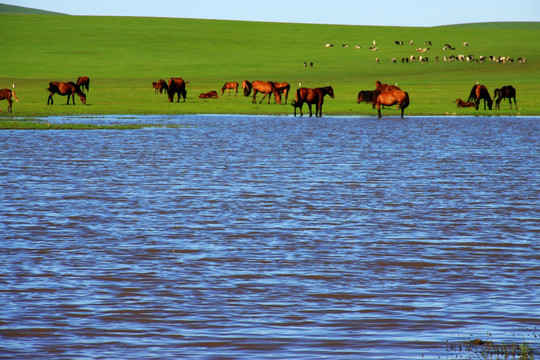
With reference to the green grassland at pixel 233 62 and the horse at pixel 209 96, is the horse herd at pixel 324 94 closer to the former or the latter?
the horse at pixel 209 96

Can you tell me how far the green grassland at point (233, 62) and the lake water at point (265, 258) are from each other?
1055 inches

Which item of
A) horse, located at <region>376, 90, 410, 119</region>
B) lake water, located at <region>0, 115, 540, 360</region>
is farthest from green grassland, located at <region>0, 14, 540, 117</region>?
lake water, located at <region>0, 115, 540, 360</region>

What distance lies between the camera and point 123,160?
22.9 m

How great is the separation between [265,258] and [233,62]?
88.3m

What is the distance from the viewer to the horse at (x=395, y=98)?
45562mm

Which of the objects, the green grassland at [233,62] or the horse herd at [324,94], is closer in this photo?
the horse herd at [324,94]

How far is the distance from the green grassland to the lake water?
26.8 m

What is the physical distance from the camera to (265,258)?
10203 millimetres

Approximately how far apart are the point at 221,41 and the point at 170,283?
4267 inches

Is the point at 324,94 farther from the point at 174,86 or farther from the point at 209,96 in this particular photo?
the point at 209,96

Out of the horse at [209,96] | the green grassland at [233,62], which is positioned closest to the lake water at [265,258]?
the green grassland at [233,62]

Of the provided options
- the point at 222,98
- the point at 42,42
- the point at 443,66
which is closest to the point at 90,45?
the point at 42,42

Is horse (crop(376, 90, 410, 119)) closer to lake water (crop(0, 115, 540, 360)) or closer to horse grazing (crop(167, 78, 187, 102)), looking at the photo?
horse grazing (crop(167, 78, 187, 102))

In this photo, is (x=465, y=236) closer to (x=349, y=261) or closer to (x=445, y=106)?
(x=349, y=261)
